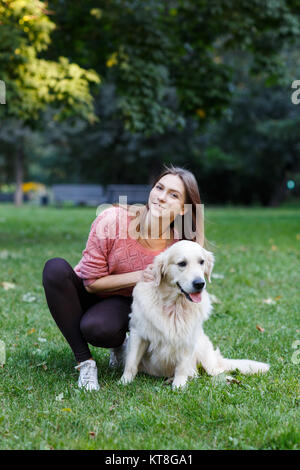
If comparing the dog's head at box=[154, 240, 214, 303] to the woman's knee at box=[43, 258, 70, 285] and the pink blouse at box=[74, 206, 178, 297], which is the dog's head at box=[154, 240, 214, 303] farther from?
the woman's knee at box=[43, 258, 70, 285]

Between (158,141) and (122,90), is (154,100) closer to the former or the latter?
(122,90)

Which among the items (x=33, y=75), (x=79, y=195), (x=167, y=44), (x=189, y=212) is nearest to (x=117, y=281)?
(x=189, y=212)

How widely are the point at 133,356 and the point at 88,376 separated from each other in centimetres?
32

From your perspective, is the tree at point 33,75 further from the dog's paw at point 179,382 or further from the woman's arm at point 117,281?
the dog's paw at point 179,382

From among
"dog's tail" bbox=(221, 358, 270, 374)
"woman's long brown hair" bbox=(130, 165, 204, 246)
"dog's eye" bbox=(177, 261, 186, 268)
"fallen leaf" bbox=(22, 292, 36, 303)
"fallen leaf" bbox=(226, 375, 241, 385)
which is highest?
"woman's long brown hair" bbox=(130, 165, 204, 246)

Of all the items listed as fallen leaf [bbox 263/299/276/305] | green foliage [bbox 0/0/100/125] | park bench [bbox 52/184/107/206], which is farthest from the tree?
park bench [bbox 52/184/107/206]

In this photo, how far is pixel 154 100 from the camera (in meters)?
9.52

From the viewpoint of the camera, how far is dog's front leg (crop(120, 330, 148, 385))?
334 centimetres

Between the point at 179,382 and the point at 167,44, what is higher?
the point at 167,44

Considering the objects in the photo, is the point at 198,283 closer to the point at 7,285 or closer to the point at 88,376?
the point at 88,376

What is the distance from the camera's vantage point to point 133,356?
11.0 feet

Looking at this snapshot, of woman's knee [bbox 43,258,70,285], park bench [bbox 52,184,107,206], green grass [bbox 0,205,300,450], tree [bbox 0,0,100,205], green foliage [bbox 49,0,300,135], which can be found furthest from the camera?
park bench [bbox 52,184,107,206]

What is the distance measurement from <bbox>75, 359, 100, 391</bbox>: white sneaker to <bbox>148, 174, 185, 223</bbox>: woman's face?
3.57ft

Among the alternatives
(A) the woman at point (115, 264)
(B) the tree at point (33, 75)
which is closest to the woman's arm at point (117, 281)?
(A) the woman at point (115, 264)
